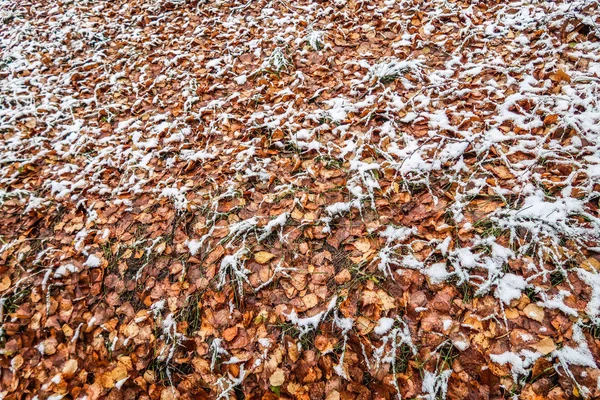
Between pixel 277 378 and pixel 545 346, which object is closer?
pixel 545 346

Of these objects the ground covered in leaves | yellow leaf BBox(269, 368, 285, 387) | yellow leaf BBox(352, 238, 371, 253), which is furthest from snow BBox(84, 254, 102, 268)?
yellow leaf BBox(352, 238, 371, 253)

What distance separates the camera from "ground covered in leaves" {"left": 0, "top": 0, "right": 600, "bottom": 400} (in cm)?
200

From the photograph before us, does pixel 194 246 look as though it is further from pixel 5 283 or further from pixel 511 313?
pixel 511 313

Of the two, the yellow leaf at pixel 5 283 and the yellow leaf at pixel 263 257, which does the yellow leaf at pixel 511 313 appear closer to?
the yellow leaf at pixel 263 257

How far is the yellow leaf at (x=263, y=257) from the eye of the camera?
8.10 ft

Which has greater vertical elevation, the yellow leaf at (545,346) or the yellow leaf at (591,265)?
the yellow leaf at (591,265)

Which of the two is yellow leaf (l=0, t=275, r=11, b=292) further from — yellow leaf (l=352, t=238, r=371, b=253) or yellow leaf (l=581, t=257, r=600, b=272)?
yellow leaf (l=581, t=257, r=600, b=272)

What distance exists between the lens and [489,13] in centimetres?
354

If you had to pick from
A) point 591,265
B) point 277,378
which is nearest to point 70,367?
point 277,378

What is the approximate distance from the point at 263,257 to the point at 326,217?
2.06 ft

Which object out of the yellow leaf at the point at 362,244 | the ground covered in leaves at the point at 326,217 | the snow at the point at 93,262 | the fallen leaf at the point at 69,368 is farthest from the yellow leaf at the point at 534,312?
the snow at the point at 93,262

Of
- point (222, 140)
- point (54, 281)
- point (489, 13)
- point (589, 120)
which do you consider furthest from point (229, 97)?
point (589, 120)

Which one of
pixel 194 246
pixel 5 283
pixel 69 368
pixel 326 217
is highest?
pixel 326 217

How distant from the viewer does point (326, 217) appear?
2592 mm
